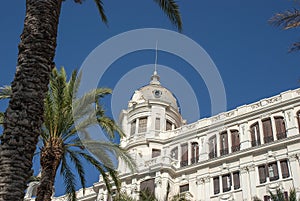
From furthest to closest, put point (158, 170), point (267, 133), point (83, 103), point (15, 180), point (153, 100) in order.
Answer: point (153, 100) → point (158, 170) → point (267, 133) → point (83, 103) → point (15, 180)

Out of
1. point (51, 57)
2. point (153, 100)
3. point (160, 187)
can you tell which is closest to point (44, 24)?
point (51, 57)

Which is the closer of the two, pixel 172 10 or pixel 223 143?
pixel 172 10

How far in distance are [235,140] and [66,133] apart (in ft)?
66.6

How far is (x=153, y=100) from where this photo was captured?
41.9m

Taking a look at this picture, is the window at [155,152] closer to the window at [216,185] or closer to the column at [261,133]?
the window at [216,185]

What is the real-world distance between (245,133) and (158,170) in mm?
8036

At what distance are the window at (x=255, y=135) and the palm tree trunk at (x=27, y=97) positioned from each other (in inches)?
1046

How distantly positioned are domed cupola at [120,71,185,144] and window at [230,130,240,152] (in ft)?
25.9

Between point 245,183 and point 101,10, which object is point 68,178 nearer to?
point 101,10

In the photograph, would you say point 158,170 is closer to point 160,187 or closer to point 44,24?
point 160,187

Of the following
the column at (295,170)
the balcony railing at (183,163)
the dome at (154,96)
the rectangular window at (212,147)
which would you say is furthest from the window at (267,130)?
the dome at (154,96)

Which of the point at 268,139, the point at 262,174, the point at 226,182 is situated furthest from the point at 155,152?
the point at 262,174

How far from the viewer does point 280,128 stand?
32.6m

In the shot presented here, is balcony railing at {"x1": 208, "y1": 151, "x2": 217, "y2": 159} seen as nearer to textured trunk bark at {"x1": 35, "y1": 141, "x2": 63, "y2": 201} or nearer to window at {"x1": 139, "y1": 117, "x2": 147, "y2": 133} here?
window at {"x1": 139, "y1": 117, "x2": 147, "y2": 133}
